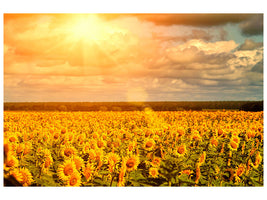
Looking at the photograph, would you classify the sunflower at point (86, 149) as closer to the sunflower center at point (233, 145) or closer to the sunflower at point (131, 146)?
the sunflower at point (131, 146)

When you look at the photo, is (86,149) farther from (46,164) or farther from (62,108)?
(62,108)

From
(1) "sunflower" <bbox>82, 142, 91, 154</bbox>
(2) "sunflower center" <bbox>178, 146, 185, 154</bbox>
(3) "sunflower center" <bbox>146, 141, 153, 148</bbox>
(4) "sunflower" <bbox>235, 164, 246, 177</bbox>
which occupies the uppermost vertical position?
(3) "sunflower center" <bbox>146, 141, 153, 148</bbox>

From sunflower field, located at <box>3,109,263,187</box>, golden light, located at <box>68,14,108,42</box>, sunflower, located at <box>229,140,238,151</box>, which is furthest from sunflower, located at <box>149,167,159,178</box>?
golden light, located at <box>68,14,108,42</box>

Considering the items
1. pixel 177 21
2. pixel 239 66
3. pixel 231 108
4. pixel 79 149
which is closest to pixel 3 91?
pixel 79 149

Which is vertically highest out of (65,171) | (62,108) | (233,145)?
(62,108)

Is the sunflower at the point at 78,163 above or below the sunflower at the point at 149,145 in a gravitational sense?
below

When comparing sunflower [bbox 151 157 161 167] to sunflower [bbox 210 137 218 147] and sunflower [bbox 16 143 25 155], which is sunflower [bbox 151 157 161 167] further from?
sunflower [bbox 16 143 25 155]

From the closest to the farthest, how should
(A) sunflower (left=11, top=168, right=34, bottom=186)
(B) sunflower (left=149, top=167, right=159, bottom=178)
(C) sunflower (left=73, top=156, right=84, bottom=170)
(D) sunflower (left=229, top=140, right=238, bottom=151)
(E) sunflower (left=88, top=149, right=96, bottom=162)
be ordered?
(A) sunflower (left=11, top=168, right=34, bottom=186) → (C) sunflower (left=73, top=156, right=84, bottom=170) → (E) sunflower (left=88, top=149, right=96, bottom=162) → (B) sunflower (left=149, top=167, right=159, bottom=178) → (D) sunflower (left=229, top=140, right=238, bottom=151)

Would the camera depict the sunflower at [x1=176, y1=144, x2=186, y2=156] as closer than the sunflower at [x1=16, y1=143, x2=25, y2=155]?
No

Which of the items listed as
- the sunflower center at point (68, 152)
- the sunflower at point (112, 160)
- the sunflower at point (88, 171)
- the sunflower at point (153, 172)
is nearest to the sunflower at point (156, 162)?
the sunflower at point (153, 172)

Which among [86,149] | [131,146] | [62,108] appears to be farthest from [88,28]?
[62,108]

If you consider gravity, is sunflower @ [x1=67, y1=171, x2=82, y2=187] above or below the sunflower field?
below

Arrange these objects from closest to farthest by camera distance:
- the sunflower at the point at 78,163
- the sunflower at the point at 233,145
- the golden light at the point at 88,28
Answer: the sunflower at the point at 78,163
the sunflower at the point at 233,145
the golden light at the point at 88,28
